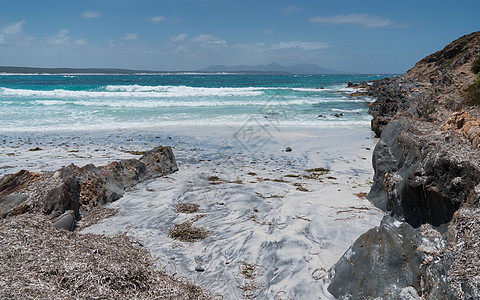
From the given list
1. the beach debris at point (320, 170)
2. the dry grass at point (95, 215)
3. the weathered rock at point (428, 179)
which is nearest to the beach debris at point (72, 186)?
the dry grass at point (95, 215)

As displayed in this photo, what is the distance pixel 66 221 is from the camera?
15.4ft

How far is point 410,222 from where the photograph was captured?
392 cm

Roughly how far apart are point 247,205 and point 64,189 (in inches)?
121

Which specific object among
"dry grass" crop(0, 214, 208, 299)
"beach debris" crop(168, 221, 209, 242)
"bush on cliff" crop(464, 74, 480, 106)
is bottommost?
"beach debris" crop(168, 221, 209, 242)

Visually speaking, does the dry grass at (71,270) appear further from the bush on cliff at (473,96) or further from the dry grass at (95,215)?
the bush on cliff at (473,96)

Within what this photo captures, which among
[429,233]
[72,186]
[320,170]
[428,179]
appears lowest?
[320,170]

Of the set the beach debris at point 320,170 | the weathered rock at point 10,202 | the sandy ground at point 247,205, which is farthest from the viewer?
the beach debris at point 320,170

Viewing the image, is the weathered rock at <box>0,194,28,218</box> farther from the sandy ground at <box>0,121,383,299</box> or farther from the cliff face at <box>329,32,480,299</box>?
the cliff face at <box>329,32,480,299</box>

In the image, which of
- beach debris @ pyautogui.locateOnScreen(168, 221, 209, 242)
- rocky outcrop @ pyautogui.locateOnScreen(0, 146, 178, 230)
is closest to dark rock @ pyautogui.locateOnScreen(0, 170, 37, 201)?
rocky outcrop @ pyautogui.locateOnScreen(0, 146, 178, 230)

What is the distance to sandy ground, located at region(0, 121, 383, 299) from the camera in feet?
13.0

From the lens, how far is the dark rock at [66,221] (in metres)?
4.57

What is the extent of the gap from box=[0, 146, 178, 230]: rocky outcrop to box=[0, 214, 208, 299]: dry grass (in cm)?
83

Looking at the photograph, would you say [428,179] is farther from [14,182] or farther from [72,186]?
[14,182]

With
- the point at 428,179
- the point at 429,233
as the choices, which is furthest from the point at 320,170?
the point at 429,233
